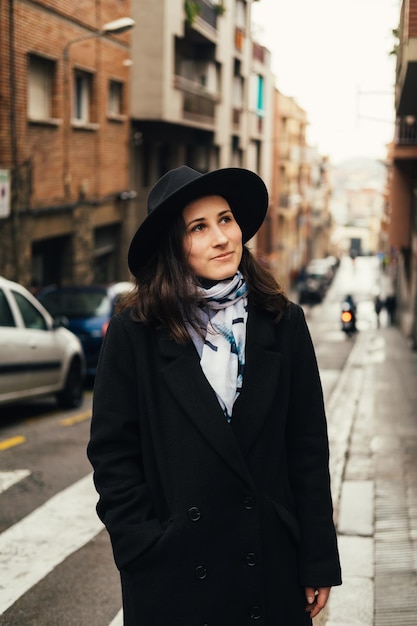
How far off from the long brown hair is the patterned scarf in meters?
0.04

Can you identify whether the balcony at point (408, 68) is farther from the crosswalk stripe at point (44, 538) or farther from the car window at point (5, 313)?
the crosswalk stripe at point (44, 538)

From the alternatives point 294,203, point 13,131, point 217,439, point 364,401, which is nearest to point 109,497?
point 217,439

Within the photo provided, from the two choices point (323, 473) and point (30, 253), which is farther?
point (30, 253)

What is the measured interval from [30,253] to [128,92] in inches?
346

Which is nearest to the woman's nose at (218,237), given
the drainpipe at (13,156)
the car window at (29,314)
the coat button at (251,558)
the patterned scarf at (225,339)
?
the patterned scarf at (225,339)

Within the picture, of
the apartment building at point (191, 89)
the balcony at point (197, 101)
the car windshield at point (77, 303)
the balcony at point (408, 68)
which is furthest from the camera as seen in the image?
the balcony at point (197, 101)

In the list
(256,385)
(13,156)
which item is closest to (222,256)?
(256,385)

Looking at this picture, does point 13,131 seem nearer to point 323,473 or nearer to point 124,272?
point 124,272

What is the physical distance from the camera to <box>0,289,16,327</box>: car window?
993 centimetres

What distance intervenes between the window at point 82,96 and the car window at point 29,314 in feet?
39.4

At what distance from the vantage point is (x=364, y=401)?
13.2m

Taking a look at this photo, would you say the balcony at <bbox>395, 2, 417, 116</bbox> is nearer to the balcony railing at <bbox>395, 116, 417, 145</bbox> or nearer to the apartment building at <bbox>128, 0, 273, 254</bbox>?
the balcony railing at <bbox>395, 116, 417, 145</bbox>

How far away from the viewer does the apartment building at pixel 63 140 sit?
57.7ft

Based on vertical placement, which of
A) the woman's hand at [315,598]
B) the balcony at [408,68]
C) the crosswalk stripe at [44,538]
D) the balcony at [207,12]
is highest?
the balcony at [207,12]
